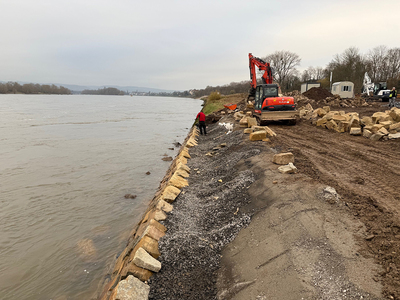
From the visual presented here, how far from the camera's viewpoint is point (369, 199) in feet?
14.6

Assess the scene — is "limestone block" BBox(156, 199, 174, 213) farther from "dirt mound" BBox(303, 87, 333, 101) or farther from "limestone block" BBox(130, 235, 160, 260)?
"dirt mound" BBox(303, 87, 333, 101)

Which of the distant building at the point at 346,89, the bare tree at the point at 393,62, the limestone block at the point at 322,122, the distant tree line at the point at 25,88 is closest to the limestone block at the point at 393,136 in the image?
the limestone block at the point at 322,122

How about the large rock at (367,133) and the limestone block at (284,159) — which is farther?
the large rock at (367,133)

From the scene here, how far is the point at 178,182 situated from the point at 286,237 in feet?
11.8

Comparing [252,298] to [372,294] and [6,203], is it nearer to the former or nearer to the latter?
[372,294]

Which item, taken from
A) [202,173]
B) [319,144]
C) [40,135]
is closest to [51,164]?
[202,173]

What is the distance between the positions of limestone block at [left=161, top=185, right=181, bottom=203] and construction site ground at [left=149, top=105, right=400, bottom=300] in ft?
0.57

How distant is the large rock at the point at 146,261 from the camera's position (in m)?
3.44

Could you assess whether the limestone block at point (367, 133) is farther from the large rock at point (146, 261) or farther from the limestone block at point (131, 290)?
the limestone block at point (131, 290)

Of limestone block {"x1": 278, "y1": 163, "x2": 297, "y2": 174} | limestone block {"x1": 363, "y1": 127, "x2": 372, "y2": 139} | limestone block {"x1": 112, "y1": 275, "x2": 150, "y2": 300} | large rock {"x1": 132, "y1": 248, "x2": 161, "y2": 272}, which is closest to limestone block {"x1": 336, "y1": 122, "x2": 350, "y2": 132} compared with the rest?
limestone block {"x1": 363, "y1": 127, "x2": 372, "y2": 139}

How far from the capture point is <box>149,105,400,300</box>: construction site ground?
295cm

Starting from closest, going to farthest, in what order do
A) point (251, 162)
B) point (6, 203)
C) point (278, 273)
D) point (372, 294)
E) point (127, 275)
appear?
point (372, 294)
point (278, 273)
point (127, 275)
point (251, 162)
point (6, 203)

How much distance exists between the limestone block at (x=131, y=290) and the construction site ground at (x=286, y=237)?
14 centimetres

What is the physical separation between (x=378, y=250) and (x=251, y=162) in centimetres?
409
